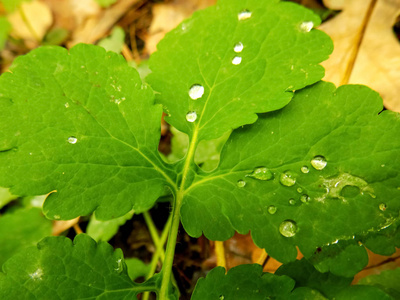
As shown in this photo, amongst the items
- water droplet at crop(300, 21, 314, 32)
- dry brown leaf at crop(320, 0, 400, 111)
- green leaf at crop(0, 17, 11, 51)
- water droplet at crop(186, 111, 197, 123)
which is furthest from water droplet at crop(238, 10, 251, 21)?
green leaf at crop(0, 17, 11, 51)

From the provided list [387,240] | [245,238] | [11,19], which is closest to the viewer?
[387,240]

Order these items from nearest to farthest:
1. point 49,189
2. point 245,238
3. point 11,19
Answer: point 49,189 → point 245,238 → point 11,19

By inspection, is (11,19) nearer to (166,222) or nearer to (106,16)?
(106,16)

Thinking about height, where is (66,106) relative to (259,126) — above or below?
above

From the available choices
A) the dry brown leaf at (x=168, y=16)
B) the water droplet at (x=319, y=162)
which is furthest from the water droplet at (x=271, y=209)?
the dry brown leaf at (x=168, y=16)

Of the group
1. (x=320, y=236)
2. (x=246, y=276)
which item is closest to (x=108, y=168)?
(x=246, y=276)

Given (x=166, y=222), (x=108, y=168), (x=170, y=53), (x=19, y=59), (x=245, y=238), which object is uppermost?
(x=19, y=59)

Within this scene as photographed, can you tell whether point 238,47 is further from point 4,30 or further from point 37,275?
point 4,30
